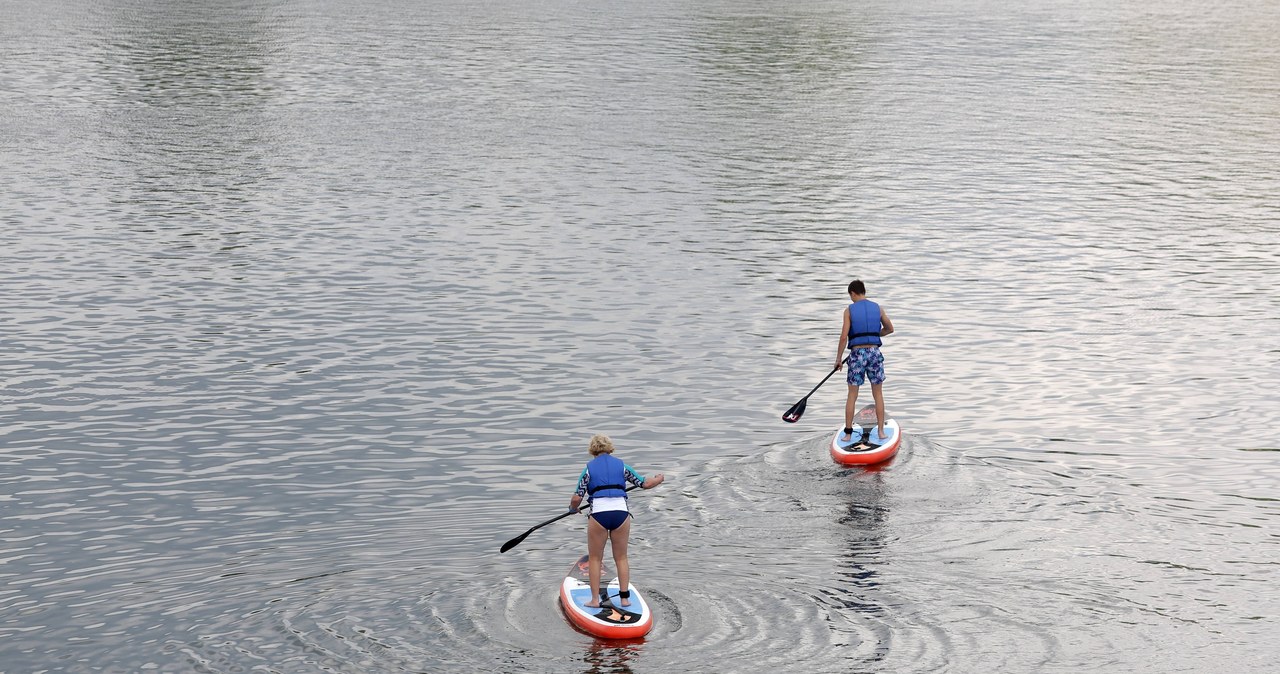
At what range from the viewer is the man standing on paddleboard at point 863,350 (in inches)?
1011

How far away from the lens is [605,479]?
18500 millimetres

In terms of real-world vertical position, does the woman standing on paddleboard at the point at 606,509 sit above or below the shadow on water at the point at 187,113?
below

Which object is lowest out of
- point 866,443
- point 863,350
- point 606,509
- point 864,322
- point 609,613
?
point 609,613

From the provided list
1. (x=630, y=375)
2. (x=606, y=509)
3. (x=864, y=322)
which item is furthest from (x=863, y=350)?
(x=606, y=509)

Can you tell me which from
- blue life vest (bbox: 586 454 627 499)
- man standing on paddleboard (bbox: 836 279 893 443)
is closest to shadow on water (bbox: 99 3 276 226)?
man standing on paddleboard (bbox: 836 279 893 443)

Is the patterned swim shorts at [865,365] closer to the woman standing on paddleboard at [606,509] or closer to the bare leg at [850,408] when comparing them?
the bare leg at [850,408]

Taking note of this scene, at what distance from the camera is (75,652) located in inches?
718

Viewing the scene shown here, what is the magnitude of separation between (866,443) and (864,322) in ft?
6.80

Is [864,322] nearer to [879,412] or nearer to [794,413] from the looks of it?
[879,412]

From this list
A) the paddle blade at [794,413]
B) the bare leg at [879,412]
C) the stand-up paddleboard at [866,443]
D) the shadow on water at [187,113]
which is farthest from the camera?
the shadow on water at [187,113]

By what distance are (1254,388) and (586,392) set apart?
13.2 meters

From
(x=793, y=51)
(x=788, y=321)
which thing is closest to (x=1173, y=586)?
(x=788, y=321)

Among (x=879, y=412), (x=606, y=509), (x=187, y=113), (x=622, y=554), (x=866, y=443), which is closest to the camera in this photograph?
(x=606, y=509)

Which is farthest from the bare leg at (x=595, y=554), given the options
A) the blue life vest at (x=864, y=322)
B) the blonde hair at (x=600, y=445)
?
the blue life vest at (x=864, y=322)
